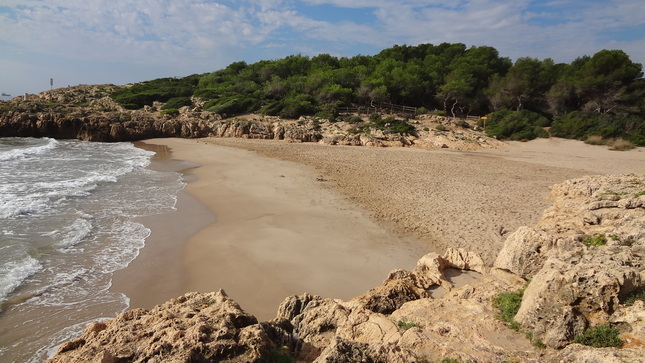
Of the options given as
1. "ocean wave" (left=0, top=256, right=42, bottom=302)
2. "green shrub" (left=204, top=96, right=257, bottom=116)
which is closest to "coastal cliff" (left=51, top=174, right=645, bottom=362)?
"ocean wave" (left=0, top=256, right=42, bottom=302)

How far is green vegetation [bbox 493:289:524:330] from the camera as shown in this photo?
197 inches

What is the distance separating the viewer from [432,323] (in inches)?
200

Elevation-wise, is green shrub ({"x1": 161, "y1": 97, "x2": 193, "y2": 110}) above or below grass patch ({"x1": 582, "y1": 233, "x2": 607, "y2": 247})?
above

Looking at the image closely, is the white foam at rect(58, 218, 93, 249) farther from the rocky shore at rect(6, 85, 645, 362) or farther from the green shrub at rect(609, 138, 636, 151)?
the green shrub at rect(609, 138, 636, 151)

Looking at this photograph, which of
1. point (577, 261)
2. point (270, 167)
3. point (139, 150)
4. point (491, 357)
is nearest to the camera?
point (491, 357)

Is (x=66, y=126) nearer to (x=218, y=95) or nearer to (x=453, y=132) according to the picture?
(x=218, y=95)

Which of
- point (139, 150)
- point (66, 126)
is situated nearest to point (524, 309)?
point (139, 150)

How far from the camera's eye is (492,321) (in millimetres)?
5047

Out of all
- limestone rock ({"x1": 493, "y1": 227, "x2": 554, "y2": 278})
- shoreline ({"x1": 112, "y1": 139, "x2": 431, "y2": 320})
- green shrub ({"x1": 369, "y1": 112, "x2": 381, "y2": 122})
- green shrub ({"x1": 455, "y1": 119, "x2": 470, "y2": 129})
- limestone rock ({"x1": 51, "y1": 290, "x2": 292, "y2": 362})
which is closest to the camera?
limestone rock ({"x1": 51, "y1": 290, "x2": 292, "y2": 362})

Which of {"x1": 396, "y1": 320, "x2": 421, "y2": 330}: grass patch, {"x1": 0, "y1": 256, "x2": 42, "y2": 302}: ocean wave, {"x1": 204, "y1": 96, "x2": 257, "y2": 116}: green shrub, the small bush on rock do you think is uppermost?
{"x1": 204, "y1": 96, "x2": 257, "y2": 116}: green shrub

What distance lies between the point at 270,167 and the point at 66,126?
25.4 m

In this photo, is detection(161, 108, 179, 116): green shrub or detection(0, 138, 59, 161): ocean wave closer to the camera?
detection(0, 138, 59, 161): ocean wave

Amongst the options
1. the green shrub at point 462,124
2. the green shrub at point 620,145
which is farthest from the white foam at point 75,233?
the green shrub at point 620,145

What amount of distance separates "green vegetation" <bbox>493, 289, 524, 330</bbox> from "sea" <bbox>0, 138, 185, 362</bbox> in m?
7.15
